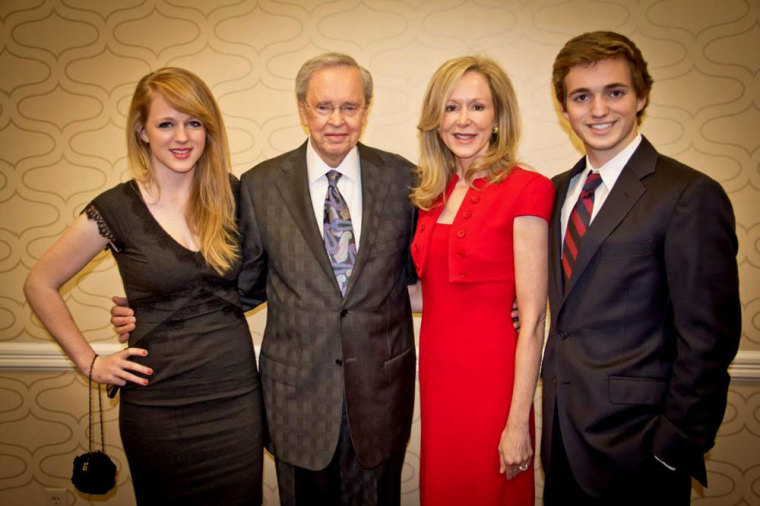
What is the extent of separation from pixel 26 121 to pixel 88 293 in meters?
0.92

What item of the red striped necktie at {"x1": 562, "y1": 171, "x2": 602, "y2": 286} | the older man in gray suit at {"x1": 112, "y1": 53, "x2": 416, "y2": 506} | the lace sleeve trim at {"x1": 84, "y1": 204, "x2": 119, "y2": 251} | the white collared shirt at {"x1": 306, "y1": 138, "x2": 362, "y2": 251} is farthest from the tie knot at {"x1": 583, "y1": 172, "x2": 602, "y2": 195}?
the lace sleeve trim at {"x1": 84, "y1": 204, "x2": 119, "y2": 251}

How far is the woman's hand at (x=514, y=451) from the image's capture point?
4.94 ft

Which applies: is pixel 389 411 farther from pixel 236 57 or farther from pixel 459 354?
pixel 236 57

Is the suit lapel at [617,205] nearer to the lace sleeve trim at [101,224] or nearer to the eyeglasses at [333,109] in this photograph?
the eyeglasses at [333,109]

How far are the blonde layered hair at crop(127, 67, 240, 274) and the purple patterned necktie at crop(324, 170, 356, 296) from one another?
348mm

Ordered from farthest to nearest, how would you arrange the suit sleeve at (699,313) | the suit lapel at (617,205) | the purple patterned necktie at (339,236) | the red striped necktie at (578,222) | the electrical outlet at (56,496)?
the electrical outlet at (56,496)
the purple patterned necktie at (339,236)
the red striped necktie at (578,222)
the suit lapel at (617,205)
the suit sleeve at (699,313)

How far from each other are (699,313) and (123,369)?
5.87 ft

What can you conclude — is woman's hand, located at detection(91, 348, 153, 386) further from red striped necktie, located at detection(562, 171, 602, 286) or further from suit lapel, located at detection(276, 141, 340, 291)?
red striped necktie, located at detection(562, 171, 602, 286)

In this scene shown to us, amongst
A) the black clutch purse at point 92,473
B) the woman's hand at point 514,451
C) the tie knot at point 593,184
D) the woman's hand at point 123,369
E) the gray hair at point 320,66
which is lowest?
the black clutch purse at point 92,473

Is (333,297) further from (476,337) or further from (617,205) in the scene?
(617,205)

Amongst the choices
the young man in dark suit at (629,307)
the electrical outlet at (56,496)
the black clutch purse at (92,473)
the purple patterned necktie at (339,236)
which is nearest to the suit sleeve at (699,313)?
the young man in dark suit at (629,307)

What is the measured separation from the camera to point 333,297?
161 centimetres

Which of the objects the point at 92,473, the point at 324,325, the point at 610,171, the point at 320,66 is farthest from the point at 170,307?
the point at 610,171

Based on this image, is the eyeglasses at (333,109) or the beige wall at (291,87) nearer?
the eyeglasses at (333,109)
